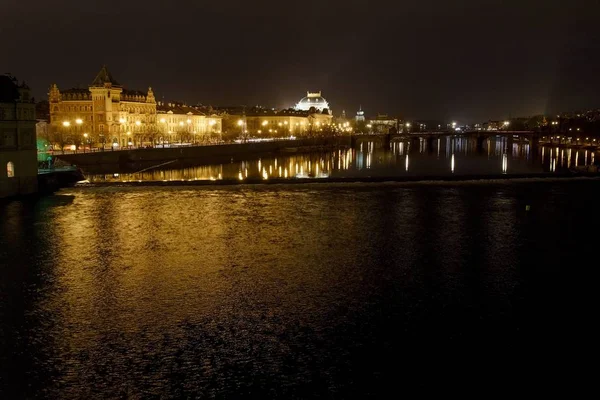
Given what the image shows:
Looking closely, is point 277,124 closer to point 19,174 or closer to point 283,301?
point 19,174

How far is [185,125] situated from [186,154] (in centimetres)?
3986

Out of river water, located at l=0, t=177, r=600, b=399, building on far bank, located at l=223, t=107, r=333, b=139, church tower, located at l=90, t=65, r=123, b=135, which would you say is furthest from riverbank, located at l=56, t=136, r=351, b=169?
river water, located at l=0, t=177, r=600, b=399

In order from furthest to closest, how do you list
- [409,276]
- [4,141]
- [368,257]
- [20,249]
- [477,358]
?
[4,141], [20,249], [368,257], [409,276], [477,358]

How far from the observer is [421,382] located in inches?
359

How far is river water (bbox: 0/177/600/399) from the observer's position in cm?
927

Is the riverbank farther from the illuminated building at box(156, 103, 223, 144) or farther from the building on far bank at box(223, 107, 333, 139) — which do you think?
the building on far bank at box(223, 107, 333, 139)

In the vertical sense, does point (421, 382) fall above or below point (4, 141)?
below

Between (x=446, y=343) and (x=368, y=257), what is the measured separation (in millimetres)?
6242

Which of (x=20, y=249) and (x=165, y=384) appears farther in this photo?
(x=20, y=249)

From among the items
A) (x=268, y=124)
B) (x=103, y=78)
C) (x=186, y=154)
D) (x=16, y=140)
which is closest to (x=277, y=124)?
(x=268, y=124)

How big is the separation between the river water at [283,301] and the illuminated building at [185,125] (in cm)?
6715

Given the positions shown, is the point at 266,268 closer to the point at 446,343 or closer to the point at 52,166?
the point at 446,343

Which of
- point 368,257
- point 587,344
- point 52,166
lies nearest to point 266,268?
point 368,257

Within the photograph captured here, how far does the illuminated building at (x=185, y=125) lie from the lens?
93.4 meters
